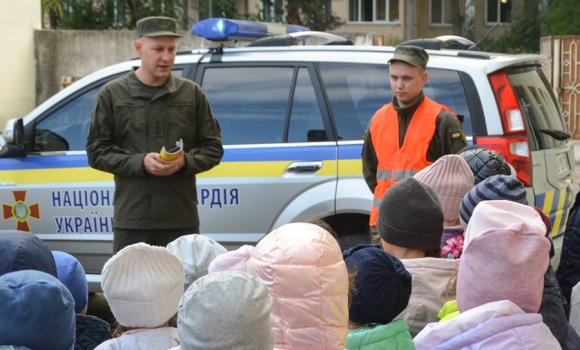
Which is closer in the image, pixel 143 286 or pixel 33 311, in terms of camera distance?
pixel 33 311

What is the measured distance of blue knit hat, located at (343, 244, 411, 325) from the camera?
2.55 metres

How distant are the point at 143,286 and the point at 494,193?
1372 mm

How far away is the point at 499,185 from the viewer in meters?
3.33

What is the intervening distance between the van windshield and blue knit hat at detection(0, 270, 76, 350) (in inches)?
149

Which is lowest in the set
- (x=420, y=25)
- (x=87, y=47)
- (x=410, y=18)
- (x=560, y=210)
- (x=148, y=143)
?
(x=560, y=210)

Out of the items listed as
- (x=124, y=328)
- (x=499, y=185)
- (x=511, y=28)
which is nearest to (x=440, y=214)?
(x=499, y=185)

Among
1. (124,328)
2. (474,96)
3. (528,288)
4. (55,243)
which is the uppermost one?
(474,96)

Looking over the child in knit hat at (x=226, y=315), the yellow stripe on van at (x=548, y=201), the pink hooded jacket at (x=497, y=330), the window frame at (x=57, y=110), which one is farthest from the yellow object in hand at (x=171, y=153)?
the child in knit hat at (x=226, y=315)

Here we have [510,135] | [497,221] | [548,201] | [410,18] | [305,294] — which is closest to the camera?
[305,294]

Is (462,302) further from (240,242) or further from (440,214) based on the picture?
(240,242)

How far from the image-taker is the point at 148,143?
15.9 ft

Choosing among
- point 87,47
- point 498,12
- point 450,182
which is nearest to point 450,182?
point 450,182

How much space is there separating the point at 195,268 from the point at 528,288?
1478mm

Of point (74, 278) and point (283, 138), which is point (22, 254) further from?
point (283, 138)
